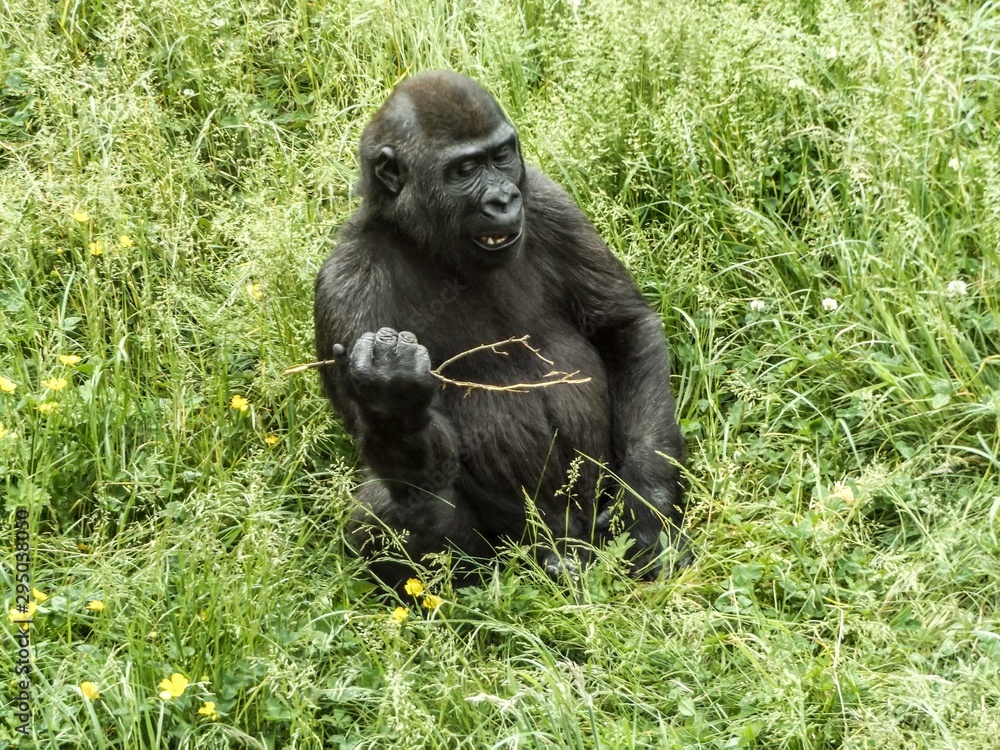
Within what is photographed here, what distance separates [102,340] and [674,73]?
2663mm

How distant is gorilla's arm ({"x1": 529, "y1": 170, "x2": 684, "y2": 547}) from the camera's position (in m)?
4.78

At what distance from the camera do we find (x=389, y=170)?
15.2 ft

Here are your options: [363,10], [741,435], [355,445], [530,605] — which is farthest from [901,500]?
[363,10]

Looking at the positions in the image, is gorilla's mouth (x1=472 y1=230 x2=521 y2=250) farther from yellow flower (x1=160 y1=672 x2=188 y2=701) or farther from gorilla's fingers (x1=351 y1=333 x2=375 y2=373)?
yellow flower (x1=160 y1=672 x2=188 y2=701)

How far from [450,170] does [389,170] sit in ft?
0.83

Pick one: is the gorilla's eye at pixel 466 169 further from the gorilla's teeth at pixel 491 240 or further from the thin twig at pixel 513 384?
the thin twig at pixel 513 384

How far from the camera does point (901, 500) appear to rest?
4383mm

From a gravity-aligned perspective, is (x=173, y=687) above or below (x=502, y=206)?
below

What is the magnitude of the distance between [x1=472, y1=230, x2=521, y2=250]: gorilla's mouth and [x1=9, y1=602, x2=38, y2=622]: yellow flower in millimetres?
1868

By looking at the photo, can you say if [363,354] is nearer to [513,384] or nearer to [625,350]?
[513,384]

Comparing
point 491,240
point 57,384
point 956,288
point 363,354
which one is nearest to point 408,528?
point 363,354

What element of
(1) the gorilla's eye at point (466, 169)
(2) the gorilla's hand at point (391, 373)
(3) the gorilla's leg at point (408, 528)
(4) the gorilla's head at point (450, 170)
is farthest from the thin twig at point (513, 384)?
(1) the gorilla's eye at point (466, 169)

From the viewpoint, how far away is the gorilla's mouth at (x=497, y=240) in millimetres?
4512

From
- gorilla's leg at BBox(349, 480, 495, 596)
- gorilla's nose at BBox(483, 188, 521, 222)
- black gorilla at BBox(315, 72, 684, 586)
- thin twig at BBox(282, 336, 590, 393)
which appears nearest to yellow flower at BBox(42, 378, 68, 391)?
thin twig at BBox(282, 336, 590, 393)
